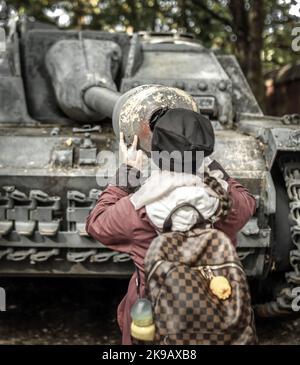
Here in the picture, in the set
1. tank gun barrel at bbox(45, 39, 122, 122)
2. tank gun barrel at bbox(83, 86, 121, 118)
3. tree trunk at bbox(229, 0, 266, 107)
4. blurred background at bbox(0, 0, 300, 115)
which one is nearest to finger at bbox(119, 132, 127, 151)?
tank gun barrel at bbox(83, 86, 121, 118)

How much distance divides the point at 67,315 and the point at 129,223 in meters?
3.12

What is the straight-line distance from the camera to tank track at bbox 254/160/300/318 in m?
4.02

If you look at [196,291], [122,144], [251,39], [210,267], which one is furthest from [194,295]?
[251,39]

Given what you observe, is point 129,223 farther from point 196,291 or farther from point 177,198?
point 196,291

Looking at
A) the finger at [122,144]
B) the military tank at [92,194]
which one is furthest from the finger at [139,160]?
the military tank at [92,194]

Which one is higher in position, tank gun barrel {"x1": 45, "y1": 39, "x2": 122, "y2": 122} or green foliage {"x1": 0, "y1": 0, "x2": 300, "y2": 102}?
green foliage {"x1": 0, "y1": 0, "x2": 300, "y2": 102}

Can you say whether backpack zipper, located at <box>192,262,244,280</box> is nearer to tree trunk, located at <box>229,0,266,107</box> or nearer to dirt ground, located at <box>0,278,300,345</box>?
dirt ground, located at <box>0,278,300,345</box>

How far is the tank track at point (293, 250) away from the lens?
4.02 meters

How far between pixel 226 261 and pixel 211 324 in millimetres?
246

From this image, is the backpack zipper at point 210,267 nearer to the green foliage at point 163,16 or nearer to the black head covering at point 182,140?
the black head covering at point 182,140

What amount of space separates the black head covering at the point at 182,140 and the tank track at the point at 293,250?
69.0 inches

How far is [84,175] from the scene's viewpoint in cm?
410
